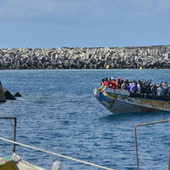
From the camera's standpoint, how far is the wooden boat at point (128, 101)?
36.4 m

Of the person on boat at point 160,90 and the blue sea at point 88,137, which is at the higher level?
the person on boat at point 160,90

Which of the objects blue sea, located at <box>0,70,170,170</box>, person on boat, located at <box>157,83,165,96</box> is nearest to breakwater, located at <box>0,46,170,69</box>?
blue sea, located at <box>0,70,170,170</box>

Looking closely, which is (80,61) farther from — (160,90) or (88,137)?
(88,137)

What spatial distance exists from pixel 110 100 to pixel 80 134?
6.89m

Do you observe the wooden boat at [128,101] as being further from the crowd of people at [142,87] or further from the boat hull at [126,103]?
the crowd of people at [142,87]

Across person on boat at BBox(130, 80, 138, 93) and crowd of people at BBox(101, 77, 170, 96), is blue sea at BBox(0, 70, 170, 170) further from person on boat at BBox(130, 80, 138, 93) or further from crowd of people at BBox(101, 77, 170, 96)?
person on boat at BBox(130, 80, 138, 93)

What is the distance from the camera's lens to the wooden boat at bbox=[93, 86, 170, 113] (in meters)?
36.4

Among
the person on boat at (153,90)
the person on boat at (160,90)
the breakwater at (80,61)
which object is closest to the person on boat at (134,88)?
the person on boat at (153,90)

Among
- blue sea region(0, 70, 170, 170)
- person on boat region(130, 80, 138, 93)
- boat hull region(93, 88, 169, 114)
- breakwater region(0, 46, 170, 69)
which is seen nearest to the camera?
blue sea region(0, 70, 170, 170)

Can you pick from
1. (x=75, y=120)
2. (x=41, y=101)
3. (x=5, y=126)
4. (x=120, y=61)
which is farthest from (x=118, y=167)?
(x=120, y=61)

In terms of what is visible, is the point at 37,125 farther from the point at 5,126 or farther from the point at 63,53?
the point at 63,53

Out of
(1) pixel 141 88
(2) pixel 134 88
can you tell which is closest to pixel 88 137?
(2) pixel 134 88

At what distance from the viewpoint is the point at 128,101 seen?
36.9m

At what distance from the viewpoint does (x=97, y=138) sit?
28.6 m
